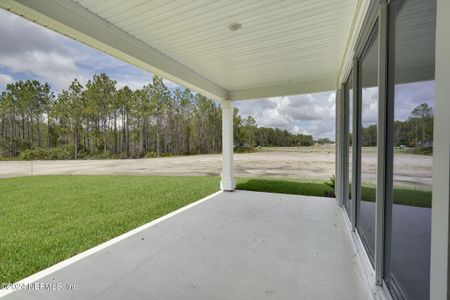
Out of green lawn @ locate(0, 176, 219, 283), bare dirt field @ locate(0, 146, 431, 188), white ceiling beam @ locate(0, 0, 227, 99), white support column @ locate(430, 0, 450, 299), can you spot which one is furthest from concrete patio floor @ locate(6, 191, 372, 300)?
white ceiling beam @ locate(0, 0, 227, 99)

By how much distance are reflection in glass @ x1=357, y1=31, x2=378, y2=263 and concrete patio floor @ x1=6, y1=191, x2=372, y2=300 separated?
0.37 metres

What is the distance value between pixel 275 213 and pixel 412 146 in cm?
280

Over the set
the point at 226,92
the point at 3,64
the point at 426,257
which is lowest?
the point at 426,257

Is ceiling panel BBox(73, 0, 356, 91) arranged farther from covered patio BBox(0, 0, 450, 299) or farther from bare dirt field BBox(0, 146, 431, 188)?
bare dirt field BBox(0, 146, 431, 188)

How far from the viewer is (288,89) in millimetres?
4629

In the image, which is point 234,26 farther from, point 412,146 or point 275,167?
point 275,167

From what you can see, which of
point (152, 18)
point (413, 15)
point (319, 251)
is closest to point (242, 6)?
point (152, 18)

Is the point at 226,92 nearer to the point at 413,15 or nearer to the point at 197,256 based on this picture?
the point at 197,256

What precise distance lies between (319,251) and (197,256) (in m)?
1.35

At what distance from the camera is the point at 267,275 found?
1921mm

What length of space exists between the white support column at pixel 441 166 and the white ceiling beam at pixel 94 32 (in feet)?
8.20

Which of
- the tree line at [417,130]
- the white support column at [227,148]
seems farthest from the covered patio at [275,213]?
the white support column at [227,148]

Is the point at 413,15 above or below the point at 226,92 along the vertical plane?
below

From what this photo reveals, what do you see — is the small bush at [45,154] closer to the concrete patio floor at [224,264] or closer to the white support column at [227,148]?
the white support column at [227,148]
